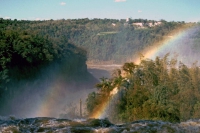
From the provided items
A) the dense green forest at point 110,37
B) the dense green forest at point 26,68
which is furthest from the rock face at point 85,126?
the dense green forest at point 110,37

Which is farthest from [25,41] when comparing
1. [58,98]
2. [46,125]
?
[46,125]

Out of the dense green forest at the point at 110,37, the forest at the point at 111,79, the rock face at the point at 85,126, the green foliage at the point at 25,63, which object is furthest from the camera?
the dense green forest at the point at 110,37

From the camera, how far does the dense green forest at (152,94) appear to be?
66.9ft

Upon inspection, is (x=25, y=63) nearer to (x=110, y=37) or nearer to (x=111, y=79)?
(x=111, y=79)

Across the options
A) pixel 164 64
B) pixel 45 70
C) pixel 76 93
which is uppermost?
pixel 164 64

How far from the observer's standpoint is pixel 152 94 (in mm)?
21828

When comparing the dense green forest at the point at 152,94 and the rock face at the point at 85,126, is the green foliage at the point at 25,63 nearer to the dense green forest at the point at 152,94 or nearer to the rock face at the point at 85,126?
the dense green forest at the point at 152,94

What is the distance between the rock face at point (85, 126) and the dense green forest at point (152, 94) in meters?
10.5

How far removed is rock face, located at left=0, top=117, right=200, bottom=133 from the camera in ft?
27.6

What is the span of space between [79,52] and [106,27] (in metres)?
45.8

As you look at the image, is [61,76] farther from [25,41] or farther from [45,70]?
[25,41]

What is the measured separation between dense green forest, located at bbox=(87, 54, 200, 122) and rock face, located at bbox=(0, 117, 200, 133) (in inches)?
415

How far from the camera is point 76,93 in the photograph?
45188 mm

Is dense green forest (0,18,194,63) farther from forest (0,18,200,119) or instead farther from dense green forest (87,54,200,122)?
dense green forest (87,54,200,122)
